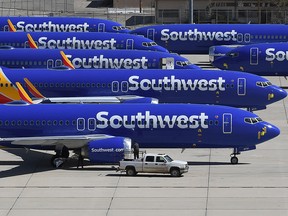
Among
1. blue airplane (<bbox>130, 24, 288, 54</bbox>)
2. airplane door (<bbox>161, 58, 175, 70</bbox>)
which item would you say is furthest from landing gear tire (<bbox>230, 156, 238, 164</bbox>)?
blue airplane (<bbox>130, 24, 288, 54</bbox>)

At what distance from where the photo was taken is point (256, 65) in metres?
99.4

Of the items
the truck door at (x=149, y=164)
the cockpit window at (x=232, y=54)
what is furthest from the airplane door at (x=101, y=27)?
the truck door at (x=149, y=164)

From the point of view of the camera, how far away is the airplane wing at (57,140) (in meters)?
67.2

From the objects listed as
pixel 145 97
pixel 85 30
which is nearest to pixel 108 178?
pixel 145 97

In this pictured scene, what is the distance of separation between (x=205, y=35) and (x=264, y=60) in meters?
15.1

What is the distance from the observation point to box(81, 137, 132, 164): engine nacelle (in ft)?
219

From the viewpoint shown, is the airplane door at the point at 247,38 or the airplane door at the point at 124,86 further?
the airplane door at the point at 247,38

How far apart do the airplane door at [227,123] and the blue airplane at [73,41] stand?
35570 mm

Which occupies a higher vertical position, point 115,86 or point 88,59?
point 88,59

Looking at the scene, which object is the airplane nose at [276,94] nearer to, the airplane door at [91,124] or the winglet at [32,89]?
the winglet at [32,89]

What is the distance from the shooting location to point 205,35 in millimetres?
113312

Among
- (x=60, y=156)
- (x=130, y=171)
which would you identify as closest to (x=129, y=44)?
(x=60, y=156)

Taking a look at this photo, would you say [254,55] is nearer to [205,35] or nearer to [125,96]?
[205,35]

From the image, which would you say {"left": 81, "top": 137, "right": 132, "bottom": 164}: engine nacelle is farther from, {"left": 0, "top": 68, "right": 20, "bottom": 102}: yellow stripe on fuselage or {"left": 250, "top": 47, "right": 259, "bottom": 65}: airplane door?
Answer: {"left": 250, "top": 47, "right": 259, "bottom": 65}: airplane door
